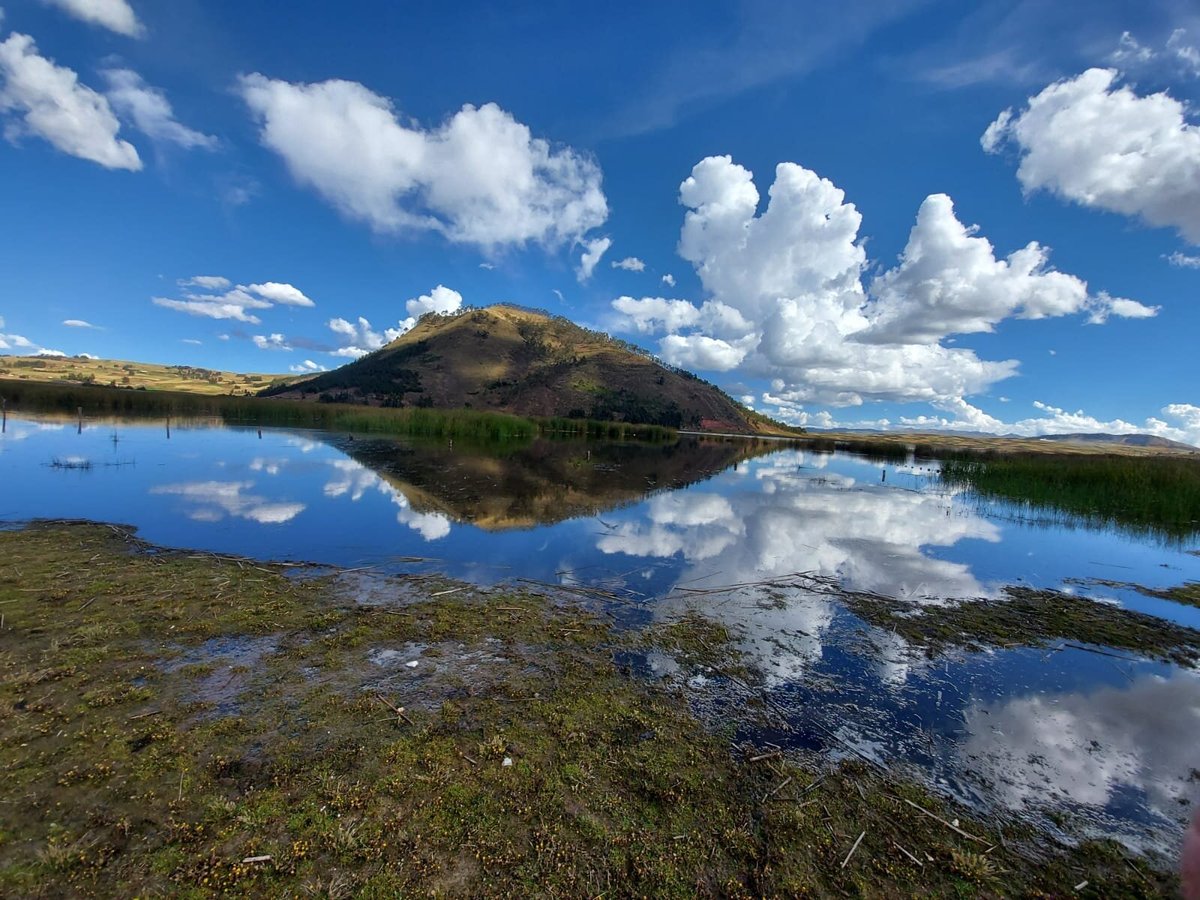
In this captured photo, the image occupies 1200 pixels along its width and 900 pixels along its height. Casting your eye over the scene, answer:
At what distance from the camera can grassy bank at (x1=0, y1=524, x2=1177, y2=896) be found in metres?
2.34

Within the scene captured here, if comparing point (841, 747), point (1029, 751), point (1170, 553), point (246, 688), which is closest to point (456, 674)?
point (246, 688)

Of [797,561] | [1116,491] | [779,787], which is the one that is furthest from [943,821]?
[1116,491]

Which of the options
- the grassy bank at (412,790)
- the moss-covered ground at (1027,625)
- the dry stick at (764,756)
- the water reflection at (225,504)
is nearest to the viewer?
the grassy bank at (412,790)

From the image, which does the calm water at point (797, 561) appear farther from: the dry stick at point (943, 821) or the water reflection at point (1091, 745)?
the dry stick at point (943, 821)

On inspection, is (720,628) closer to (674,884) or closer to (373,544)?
(674,884)

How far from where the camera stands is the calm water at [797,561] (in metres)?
4.66

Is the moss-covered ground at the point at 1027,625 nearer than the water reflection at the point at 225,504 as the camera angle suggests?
Yes

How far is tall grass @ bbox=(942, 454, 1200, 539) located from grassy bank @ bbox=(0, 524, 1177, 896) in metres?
32.6

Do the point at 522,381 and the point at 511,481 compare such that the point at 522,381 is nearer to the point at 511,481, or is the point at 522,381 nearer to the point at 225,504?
the point at 511,481

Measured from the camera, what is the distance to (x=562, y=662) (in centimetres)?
594

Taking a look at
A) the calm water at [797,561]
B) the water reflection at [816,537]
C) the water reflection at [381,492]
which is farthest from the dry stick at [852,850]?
the water reflection at [381,492]

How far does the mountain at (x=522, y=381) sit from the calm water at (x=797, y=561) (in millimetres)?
105259

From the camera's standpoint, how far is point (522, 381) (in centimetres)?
14950

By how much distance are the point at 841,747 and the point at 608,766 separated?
9.60 ft
